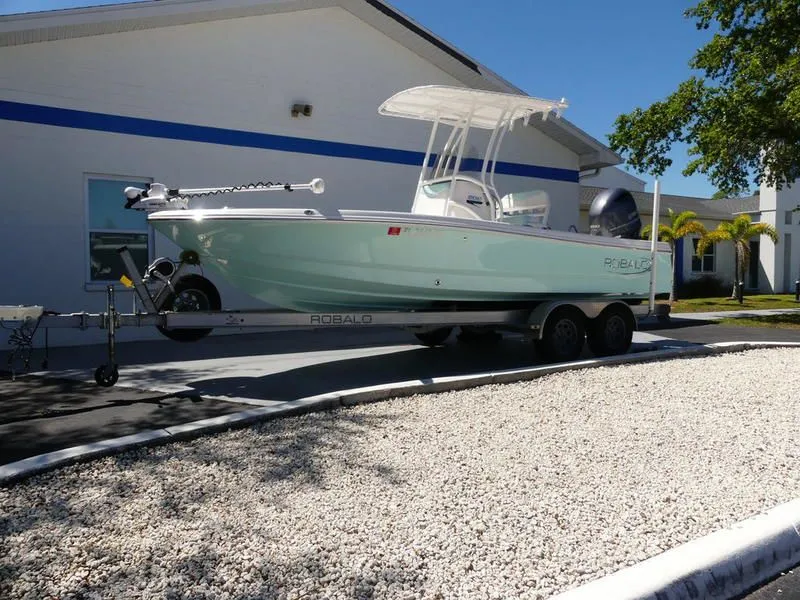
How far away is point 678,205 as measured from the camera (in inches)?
1048

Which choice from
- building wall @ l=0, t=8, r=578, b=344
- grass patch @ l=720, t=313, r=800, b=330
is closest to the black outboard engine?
building wall @ l=0, t=8, r=578, b=344

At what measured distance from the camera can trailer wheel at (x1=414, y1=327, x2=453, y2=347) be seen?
29.7ft

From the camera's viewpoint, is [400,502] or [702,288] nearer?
[400,502]

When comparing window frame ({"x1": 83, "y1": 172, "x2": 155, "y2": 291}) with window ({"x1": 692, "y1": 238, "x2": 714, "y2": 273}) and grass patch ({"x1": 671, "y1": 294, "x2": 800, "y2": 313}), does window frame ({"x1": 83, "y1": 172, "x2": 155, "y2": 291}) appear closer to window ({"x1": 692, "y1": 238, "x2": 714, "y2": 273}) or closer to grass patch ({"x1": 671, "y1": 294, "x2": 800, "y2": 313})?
grass patch ({"x1": 671, "y1": 294, "x2": 800, "y2": 313})

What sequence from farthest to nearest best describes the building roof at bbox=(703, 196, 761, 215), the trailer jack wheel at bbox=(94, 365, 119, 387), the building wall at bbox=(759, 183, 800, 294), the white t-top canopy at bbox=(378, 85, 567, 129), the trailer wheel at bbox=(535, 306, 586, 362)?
the building roof at bbox=(703, 196, 761, 215)
the building wall at bbox=(759, 183, 800, 294)
the trailer wheel at bbox=(535, 306, 586, 362)
the white t-top canopy at bbox=(378, 85, 567, 129)
the trailer jack wheel at bbox=(94, 365, 119, 387)

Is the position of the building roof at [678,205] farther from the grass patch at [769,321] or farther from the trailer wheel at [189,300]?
the trailer wheel at [189,300]

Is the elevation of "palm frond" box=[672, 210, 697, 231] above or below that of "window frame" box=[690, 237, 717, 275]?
above

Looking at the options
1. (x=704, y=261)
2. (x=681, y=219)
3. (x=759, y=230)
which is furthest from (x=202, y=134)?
(x=704, y=261)

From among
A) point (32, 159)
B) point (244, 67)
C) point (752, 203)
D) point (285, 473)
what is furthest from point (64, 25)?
point (752, 203)

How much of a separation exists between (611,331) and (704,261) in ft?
61.1

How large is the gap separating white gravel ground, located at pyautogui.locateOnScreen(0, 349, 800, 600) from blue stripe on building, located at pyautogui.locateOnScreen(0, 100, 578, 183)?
18.9 feet

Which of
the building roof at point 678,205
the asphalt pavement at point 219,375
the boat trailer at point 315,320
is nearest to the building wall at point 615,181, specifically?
the building roof at point 678,205

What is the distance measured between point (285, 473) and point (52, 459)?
1.39 metres

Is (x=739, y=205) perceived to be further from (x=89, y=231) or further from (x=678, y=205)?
(x=89, y=231)
